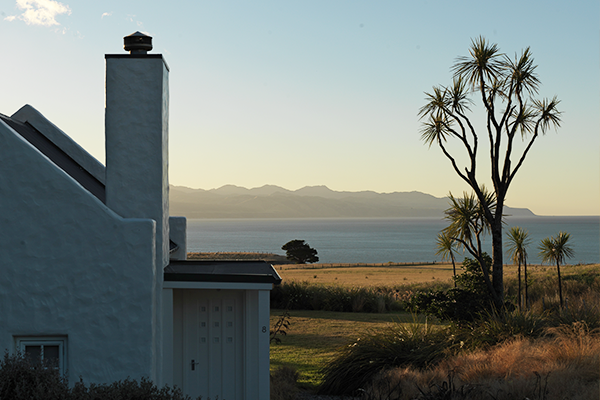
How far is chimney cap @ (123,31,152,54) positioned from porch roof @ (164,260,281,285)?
335 cm

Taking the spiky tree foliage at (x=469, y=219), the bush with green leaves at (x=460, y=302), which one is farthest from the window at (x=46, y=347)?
the spiky tree foliage at (x=469, y=219)

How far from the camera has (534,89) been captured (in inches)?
477

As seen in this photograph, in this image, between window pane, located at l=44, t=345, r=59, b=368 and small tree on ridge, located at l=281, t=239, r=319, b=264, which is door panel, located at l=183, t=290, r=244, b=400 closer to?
window pane, located at l=44, t=345, r=59, b=368

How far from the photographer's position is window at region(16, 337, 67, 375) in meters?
6.65

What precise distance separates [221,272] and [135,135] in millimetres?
2598

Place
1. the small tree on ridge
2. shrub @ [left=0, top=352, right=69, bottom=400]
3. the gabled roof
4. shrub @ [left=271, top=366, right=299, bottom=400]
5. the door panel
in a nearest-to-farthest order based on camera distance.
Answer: shrub @ [left=0, top=352, right=69, bottom=400] → the door panel → shrub @ [left=271, top=366, right=299, bottom=400] → the gabled roof → the small tree on ridge

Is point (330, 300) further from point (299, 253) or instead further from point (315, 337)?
point (299, 253)

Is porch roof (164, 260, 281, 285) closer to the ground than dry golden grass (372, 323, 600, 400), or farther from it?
farther from it

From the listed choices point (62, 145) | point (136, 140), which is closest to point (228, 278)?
point (136, 140)

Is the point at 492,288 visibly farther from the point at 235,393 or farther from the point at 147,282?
the point at 147,282

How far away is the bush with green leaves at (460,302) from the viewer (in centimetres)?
1104

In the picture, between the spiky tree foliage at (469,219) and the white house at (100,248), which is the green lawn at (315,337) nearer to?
the spiky tree foliage at (469,219)

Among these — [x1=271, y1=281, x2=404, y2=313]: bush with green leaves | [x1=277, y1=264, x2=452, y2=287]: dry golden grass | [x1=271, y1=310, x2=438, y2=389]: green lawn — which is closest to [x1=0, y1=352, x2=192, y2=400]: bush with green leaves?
[x1=271, y1=310, x2=438, y2=389]: green lawn

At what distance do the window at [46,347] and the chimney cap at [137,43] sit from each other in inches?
166
